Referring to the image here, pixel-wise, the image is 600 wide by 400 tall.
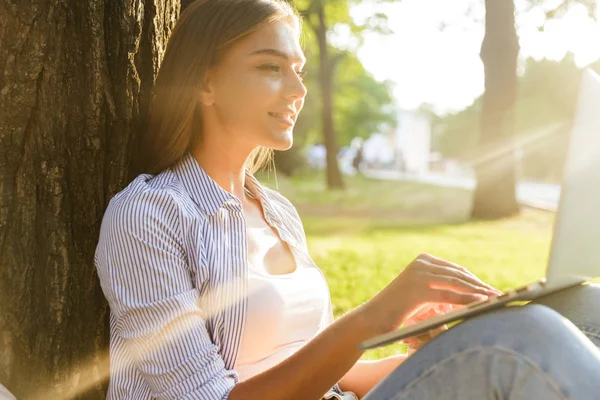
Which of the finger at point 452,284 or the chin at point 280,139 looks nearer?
the finger at point 452,284

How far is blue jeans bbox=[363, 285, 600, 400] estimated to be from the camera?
1.62 meters

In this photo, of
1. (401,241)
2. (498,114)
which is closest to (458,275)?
(401,241)

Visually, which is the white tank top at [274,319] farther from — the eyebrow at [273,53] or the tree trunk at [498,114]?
the tree trunk at [498,114]

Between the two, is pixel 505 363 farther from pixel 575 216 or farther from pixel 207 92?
pixel 207 92

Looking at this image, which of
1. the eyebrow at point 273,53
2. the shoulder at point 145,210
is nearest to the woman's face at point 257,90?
the eyebrow at point 273,53

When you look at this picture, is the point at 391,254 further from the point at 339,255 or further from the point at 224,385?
the point at 224,385

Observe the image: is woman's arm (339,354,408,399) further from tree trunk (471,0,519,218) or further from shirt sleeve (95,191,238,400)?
tree trunk (471,0,519,218)

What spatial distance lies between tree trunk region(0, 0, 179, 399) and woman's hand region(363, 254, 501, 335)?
1038 millimetres

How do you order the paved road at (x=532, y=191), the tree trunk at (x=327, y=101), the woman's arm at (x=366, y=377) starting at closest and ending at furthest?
the woman's arm at (x=366, y=377)
the paved road at (x=532, y=191)
the tree trunk at (x=327, y=101)

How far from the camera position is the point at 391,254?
9.41 meters

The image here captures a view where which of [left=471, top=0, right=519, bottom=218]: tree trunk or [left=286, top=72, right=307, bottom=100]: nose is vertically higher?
[left=286, top=72, right=307, bottom=100]: nose

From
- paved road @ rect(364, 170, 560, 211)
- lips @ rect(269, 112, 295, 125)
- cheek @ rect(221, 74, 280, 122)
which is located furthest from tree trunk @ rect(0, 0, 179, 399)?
paved road @ rect(364, 170, 560, 211)

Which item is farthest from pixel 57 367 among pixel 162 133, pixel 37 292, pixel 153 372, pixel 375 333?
pixel 375 333

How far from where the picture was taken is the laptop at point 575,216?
66.5 inches
